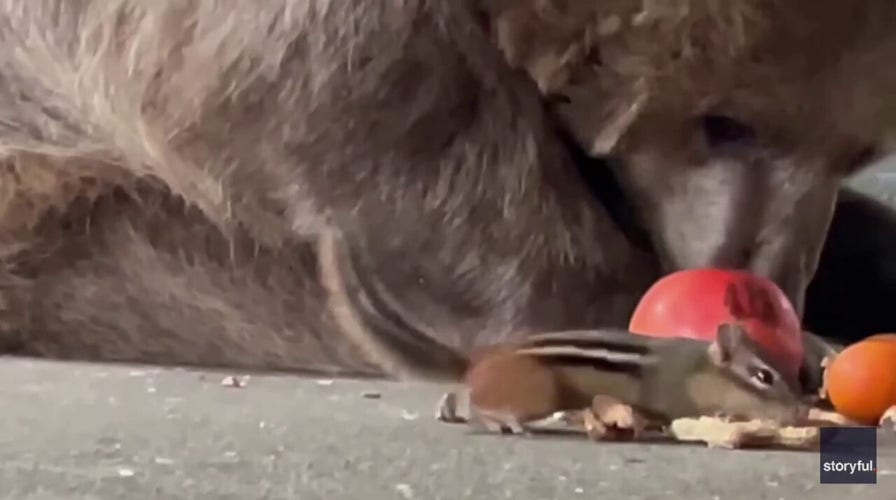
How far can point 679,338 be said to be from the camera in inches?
33.3

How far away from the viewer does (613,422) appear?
2.55ft

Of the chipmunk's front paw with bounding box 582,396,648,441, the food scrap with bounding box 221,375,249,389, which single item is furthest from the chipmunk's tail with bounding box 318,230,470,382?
the chipmunk's front paw with bounding box 582,396,648,441

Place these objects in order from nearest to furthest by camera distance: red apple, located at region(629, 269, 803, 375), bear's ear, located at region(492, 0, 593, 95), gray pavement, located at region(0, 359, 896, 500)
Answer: gray pavement, located at region(0, 359, 896, 500) < red apple, located at region(629, 269, 803, 375) < bear's ear, located at region(492, 0, 593, 95)

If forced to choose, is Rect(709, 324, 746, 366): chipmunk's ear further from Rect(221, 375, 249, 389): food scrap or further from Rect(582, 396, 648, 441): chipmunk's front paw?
Rect(221, 375, 249, 389): food scrap

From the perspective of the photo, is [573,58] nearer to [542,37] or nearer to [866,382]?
[542,37]

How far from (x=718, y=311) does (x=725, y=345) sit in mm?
100

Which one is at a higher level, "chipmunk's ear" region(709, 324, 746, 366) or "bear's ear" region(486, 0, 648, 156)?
"bear's ear" region(486, 0, 648, 156)

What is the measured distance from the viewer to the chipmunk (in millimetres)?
790

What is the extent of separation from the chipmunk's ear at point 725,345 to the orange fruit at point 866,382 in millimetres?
70

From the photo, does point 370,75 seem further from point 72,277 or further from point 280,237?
point 72,277

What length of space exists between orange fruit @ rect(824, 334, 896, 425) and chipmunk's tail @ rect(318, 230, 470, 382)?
0.75 ft

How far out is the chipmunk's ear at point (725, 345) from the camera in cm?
80

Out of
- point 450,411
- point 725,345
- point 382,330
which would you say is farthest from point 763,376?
point 382,330

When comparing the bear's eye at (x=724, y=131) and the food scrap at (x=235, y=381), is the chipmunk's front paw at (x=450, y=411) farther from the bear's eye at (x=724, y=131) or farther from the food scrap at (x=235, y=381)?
the bear's eye at (x=724, y=131)
